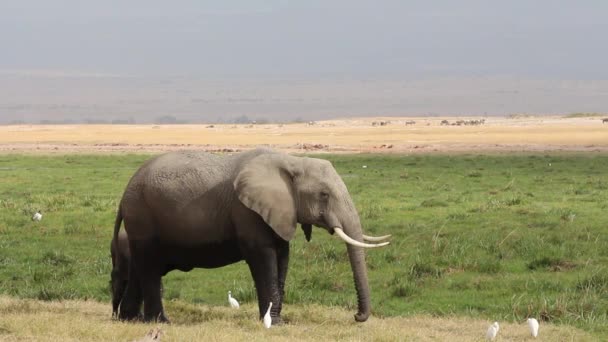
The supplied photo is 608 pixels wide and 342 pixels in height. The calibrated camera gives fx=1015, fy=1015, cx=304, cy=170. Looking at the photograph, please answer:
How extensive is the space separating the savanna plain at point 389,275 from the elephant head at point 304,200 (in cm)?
84

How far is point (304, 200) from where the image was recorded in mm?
10609

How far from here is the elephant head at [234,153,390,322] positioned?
10289 mm

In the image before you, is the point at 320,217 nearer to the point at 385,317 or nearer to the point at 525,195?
the point at 385,317

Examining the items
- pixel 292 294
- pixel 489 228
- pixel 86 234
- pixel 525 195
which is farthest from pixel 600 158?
pixel 292 294

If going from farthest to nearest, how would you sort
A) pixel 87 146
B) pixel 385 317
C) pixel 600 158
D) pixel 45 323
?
1. pixel 87 146
2. pixel 600 158
3. pixel 385 317
4. pixel 45 323

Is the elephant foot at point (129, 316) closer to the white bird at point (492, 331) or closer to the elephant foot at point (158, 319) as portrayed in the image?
the elephant foot at point (158, 319)

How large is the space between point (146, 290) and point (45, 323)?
1351 mm

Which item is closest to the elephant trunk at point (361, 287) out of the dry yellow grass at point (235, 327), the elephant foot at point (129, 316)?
the dry yellow grass at point (235, 327)

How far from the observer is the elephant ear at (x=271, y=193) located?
34.0 ft

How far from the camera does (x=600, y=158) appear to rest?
39312 millimetres

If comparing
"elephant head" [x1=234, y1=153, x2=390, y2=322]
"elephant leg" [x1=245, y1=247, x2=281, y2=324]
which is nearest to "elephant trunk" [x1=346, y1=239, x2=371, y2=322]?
"elephant head" [x1=234, y1=153, x2=390, y2=322]

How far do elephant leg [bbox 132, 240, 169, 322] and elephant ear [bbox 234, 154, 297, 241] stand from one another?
1.30m

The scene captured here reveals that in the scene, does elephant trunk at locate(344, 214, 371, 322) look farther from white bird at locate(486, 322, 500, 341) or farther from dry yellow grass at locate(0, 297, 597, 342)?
white bird at locate(486, 322, 500, 341)

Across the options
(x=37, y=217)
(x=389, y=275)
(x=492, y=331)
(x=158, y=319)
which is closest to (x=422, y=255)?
(x=389, y=275)
